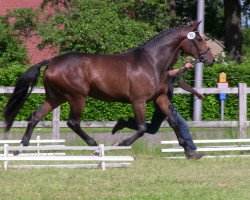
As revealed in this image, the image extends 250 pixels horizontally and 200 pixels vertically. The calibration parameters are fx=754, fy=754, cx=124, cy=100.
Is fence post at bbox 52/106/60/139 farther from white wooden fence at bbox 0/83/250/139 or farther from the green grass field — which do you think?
the green grass field

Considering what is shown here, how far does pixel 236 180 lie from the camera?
388 inches

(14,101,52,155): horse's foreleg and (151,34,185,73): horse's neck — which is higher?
(151,34,185,73): horse's neck

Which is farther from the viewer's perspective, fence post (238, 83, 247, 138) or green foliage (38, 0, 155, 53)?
green foliage (38, 0, 155, 53)

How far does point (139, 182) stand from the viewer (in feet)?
31.3

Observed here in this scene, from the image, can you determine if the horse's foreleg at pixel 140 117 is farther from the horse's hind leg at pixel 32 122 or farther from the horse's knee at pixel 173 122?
the horse's hind leg at pixel 32 122

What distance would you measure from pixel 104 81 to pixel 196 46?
159cm

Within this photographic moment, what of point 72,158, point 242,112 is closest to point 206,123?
point 242,112

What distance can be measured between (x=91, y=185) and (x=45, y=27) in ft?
50.1

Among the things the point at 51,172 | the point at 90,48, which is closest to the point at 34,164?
the point at 51,172

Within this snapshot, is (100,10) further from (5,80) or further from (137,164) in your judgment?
(137,164)

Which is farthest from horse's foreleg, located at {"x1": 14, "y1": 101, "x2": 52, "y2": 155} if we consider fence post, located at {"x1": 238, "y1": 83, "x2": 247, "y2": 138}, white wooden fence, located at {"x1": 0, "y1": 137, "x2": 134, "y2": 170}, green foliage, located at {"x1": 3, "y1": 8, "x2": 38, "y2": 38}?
green foliage, located at {"x1": 3, "y1": 8, "x2": 38, "y2": 38}

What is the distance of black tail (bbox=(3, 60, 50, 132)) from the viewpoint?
461 inches

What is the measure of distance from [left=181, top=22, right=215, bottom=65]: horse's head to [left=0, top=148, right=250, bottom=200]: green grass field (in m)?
1.65

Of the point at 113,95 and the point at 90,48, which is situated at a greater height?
the point at 113,95
